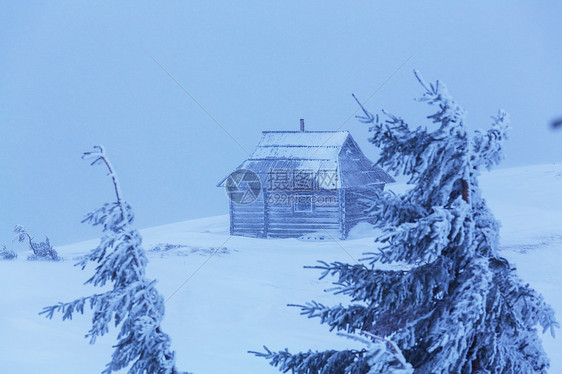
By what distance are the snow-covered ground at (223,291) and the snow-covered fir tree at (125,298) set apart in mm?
3232

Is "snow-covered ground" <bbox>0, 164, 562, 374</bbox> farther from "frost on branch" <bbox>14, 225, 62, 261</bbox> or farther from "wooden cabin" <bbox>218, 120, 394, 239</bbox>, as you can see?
"wooden cabin" <bbox>218, 120, 394, 239</bbox>

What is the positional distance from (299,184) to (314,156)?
2.77 ft

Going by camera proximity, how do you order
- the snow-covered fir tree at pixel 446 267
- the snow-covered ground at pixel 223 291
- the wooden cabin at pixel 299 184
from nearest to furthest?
the snow-covered fir tree at pixel 446 267 → the snow-covered ground at pixel 223 291 → the wooden cabin at pixel 299 184

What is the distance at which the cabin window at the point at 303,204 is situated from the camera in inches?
500

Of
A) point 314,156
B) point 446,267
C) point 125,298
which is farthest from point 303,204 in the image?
point 446,267

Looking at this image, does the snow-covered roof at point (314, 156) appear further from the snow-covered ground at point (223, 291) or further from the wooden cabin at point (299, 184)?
the snow-covered ground at point (223, 291)

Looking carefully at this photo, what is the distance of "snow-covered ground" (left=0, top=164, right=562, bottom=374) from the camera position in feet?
24.0

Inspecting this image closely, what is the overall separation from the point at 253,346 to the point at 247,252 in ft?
12.8

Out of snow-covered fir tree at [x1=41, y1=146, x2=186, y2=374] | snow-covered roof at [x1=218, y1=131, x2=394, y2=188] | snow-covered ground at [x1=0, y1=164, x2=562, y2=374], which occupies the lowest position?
snow-covered ground at [x1=0, y1=164, x2=562, y2=374]

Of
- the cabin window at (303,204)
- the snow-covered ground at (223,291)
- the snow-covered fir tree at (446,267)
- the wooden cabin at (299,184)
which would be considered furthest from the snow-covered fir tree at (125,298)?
the cabin window at (303,204)

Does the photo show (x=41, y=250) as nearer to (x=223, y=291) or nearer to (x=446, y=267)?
(x=223, y=291)

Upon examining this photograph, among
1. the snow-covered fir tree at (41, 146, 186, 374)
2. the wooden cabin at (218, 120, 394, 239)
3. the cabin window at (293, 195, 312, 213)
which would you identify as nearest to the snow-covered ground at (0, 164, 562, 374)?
the wooden cabin at (218, 120, 394, 239)

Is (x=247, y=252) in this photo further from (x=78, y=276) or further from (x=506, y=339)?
(x=506, y=339)

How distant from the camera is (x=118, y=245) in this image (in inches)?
147
